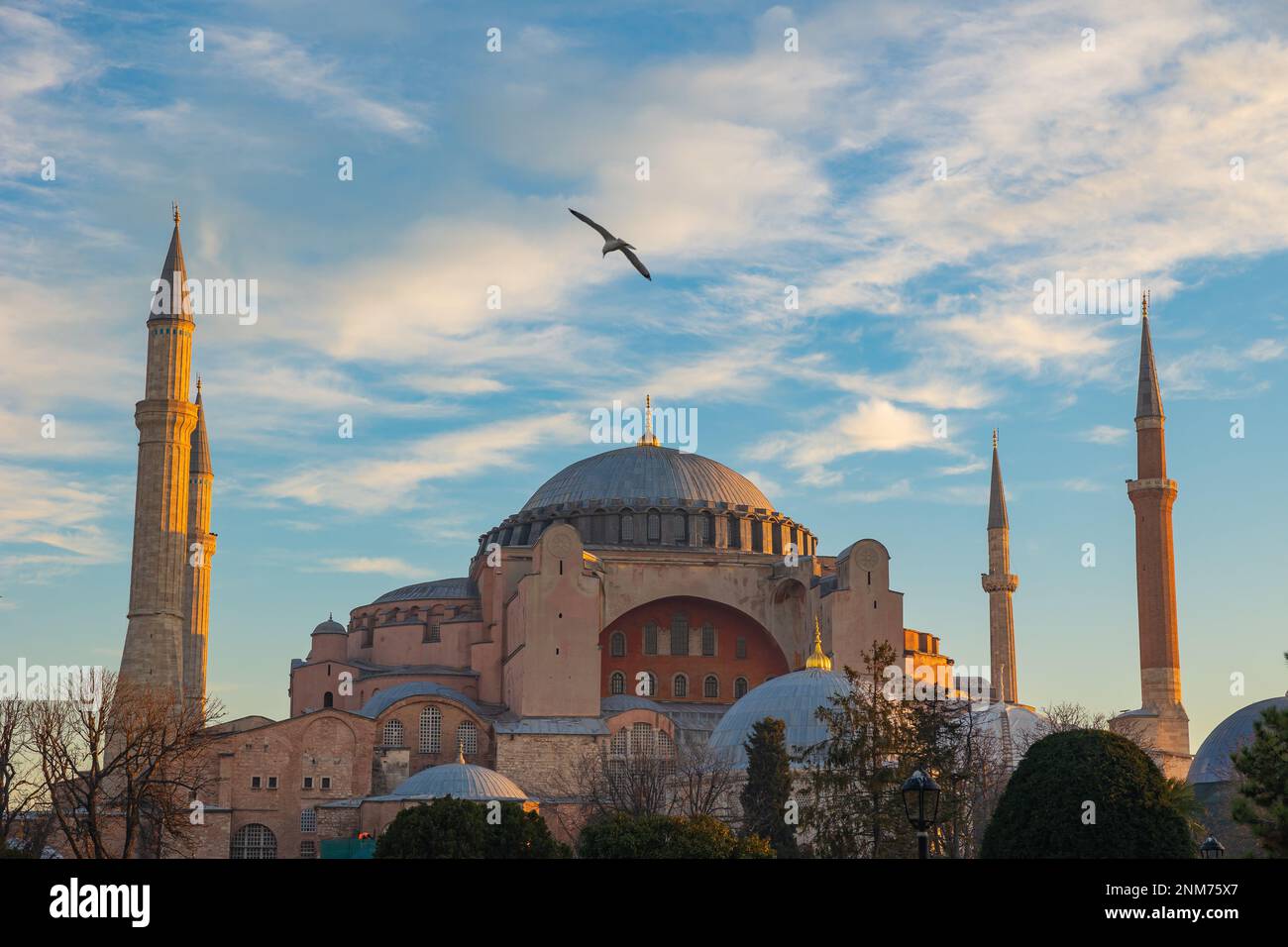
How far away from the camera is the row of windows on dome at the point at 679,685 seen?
46719 mm

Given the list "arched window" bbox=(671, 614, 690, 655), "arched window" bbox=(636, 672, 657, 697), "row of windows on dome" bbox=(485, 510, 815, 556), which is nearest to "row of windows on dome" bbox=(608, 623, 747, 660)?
"arched window" bbox=(671, 614, 690, 655)

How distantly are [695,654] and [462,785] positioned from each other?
11791mm

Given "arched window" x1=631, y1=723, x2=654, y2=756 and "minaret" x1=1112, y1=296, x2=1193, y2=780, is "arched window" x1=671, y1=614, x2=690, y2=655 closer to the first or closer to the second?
→ "arched window" x1=631, y1=723, x2=654, y2=756

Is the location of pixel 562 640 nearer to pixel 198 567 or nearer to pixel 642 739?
pixel 642 739

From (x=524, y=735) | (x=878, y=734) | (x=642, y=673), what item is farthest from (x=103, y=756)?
(x=878, y=734)

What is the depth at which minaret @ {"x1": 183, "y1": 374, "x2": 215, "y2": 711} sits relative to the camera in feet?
156

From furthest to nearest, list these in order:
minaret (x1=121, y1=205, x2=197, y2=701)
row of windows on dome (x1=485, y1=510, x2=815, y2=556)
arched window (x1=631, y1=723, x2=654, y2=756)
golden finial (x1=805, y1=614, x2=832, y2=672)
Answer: row of windows on dome (x1=485, y1=510, x2=815, y2=556), golden finial (x1=805, y1=614, x2=832, y2=672), arched window (x1=631, y1=723, x2=654, y2=756), minaret (x1=121, y1=205, x2=197, y2=701)

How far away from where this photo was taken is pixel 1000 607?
2085 inches

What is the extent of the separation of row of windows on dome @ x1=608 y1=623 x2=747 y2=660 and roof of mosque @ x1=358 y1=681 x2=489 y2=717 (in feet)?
15.3

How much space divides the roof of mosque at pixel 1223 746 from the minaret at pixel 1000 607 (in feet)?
33.3

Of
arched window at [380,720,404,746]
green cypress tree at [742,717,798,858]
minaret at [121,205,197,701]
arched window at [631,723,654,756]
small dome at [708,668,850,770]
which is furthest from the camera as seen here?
arched window at [380,720,404,746]

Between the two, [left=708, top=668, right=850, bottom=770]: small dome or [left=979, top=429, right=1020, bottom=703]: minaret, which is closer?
[left=708, top=668, right=850, bottom=770]: small dome

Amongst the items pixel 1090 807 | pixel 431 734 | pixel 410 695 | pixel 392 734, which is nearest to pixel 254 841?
pixel 392 734
